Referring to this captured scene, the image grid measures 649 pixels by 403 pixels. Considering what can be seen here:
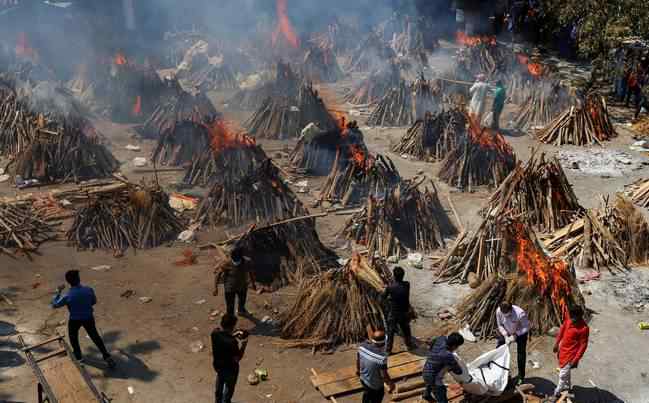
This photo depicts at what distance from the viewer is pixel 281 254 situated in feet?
35.8

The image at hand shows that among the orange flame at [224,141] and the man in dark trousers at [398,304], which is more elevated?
the orange flame at [224,141]

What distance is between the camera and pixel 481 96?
17688 millimetres

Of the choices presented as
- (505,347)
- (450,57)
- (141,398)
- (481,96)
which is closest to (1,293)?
(141,398)

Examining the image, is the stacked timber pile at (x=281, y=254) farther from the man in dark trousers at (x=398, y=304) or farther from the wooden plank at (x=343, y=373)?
the wooden plank at (x=343, y=373)

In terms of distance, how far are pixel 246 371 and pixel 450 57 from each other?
20.3 m

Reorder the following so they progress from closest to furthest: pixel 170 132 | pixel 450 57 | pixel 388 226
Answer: pixel 388 226 → pixel 170 132 → pixel 450 57

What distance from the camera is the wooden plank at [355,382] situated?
Result: 26.9 ft

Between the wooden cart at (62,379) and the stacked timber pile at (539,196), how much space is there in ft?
26.3

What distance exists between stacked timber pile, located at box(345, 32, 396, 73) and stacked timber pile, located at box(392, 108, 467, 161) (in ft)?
27.4

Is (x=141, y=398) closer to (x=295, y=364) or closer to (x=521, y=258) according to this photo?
(x=295, y=364)

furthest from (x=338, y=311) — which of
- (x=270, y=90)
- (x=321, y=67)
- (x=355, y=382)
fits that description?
(x=321, y=67)

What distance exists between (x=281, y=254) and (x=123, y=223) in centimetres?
311

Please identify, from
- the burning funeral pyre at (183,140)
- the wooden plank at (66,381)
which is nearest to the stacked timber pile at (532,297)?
the wooden plank at (66,381)

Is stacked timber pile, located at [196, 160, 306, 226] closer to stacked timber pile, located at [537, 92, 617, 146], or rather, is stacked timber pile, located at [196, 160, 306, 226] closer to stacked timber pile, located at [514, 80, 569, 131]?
stacked timber pile, located at [537, 92, 617, 146]
